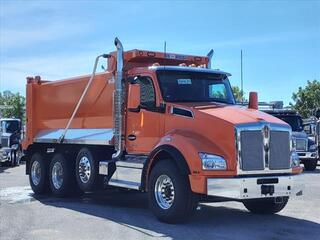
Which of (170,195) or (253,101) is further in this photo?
(253,101)

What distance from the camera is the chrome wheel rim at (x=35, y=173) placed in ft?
49.0

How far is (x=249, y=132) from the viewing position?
31.1 feet

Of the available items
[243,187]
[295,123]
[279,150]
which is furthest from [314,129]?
[243,187]

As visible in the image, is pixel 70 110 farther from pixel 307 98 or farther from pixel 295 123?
pixel 307 98

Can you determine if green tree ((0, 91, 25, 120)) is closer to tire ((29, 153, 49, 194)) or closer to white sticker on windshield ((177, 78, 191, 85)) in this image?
tire ((29, 153, 49, 194))

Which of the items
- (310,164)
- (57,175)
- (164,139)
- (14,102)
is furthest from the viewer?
(14,102)

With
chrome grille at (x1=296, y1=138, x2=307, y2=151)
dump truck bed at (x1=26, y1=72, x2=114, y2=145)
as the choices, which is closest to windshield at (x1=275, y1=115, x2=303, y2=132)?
chrome grille at (x1=296, y1=138, x2=307, y2=151)

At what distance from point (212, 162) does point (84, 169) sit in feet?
14.6

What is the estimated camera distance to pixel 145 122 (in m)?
11.1

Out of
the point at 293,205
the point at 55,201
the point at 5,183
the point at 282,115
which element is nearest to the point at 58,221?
the point at 55,201

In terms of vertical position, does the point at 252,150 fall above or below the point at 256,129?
below

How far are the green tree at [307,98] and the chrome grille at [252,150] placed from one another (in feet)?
161

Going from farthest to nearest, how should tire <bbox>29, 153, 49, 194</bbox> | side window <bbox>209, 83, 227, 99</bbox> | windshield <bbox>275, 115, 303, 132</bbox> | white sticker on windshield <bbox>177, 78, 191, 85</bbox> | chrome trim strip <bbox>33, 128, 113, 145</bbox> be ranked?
1. windshield <bbox>275, 115, 303, 132</bbox>
2. tire <bbox>29, 153, 49, 194</bbox>
3. chrome trim strip <bbox>33, 128, 113, 145</bbox>
4. side window <bbox>209, 83, 227, 99</bbox>
5. white sticker on windshield <bbox>177, 78, 191, 85</bbox>

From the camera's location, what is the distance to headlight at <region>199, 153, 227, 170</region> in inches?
362
